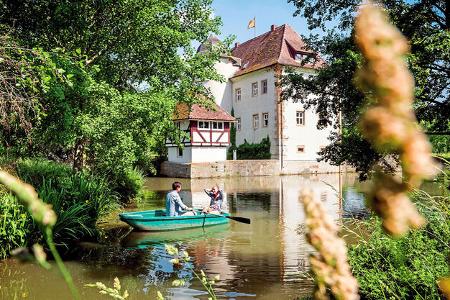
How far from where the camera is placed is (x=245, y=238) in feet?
41.8

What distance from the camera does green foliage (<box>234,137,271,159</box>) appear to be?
134 feet

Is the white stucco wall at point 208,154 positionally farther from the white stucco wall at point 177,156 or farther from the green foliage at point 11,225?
the green foliage at point 11,225

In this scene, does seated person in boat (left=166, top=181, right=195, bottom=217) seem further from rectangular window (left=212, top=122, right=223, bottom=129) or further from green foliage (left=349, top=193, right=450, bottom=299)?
rectangular window (left=212, top=122, right=223, bottom=129)

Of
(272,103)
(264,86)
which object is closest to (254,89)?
(264,86)

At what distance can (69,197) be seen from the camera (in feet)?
39.3

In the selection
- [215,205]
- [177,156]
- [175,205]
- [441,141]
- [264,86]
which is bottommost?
[215,205]

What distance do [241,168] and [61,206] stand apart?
2572 centimetres

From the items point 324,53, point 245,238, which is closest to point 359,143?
point 324,53

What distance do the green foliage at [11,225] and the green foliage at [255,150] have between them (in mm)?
31870

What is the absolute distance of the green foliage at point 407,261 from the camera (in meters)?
4.48

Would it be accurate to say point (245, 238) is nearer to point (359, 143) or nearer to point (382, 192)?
point (359, 143)

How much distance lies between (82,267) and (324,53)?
8.50 m

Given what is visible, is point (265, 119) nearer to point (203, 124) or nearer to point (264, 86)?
point (264, 86)

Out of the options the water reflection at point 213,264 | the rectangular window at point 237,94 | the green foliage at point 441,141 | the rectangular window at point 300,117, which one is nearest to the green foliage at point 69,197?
the water reflection at point 213,264
